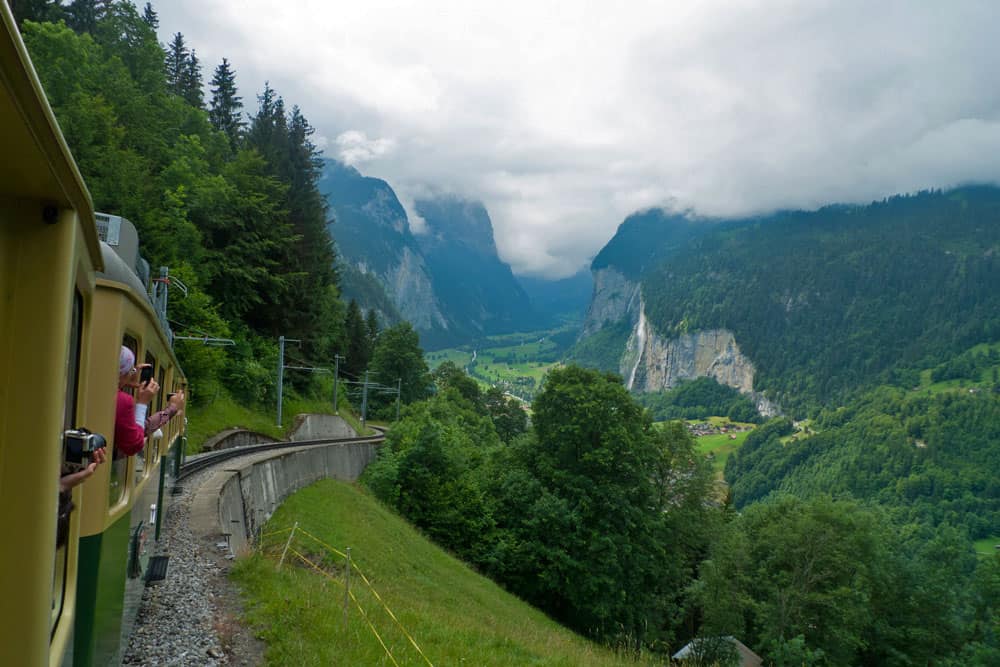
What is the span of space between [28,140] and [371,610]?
34.0 feet

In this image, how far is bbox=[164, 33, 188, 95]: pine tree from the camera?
177 feet

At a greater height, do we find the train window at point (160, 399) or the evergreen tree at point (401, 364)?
the train window at point (160, 399)

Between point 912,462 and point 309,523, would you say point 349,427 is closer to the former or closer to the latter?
point 309,523

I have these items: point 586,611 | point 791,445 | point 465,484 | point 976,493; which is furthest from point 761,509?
point 791,445

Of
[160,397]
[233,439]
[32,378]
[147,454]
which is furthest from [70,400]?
[233,439]

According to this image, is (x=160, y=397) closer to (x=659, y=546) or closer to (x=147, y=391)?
(x=147, y=391)

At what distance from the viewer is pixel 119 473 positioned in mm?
4789

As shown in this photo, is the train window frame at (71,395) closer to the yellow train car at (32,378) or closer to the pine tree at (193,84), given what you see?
the yellow train car at (32,378)

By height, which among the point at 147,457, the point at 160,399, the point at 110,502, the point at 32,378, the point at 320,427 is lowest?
the point at 320,427

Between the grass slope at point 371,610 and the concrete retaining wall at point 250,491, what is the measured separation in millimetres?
650

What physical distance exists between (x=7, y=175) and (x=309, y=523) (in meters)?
17.8

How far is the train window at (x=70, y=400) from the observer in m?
2.86

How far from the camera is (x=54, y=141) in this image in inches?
80.7

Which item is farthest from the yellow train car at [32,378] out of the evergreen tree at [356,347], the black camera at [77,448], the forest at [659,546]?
the evergreen tree at [356,347]
